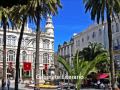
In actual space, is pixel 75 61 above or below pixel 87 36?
below

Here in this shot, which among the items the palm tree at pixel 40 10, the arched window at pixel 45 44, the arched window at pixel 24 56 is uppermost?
the arched window at pixel 45 44

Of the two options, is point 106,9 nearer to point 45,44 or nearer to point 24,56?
point 24,56

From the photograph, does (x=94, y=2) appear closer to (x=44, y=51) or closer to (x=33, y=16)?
(x=33, y=16)

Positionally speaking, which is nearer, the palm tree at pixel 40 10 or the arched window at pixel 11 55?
the palm tree at pixel 40 10

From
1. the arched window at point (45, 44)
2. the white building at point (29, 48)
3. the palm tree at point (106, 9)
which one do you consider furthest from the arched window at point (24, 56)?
the palm tree at point (106, 9)

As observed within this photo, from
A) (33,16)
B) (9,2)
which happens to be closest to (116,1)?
(33,16)

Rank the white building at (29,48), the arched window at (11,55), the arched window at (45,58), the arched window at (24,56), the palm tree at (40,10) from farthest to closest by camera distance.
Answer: the arched window at (45,58)
the arched window at (24,56)
the arched window at (11,55)
the white building at (29,48)
the palm tree at (40,10)

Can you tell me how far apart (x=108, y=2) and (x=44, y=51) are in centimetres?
9900

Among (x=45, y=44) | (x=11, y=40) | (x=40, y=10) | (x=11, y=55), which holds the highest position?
(x=11, y=40)

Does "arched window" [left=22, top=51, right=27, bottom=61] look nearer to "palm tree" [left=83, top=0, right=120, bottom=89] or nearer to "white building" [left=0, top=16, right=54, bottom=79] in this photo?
"white building" [left=0, top=16, right=54, bottom=79]

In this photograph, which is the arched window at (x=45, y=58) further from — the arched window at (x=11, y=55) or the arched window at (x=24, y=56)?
the arched window at (x=11, y=55)

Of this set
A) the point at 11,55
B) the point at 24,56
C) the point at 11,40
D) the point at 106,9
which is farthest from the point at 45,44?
the point at 106,9

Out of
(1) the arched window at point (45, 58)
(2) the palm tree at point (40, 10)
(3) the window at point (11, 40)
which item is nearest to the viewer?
(2) the palm tree at point (40, 10)

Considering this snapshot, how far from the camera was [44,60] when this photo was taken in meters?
146
